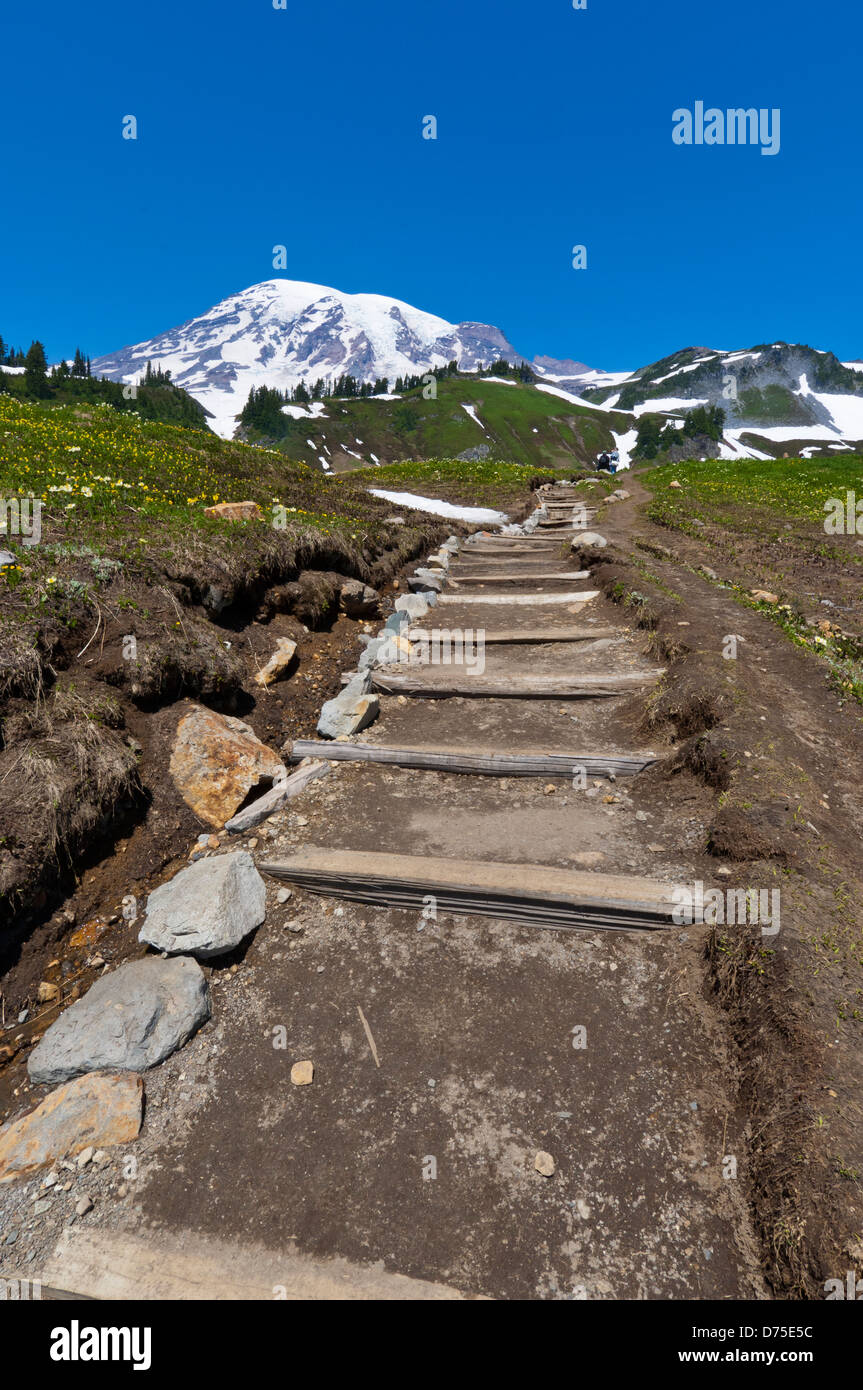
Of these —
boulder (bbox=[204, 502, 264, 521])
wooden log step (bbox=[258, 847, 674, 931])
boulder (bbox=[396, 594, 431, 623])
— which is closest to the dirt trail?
wooden log step (bbox=[258, 847, 674, 931])

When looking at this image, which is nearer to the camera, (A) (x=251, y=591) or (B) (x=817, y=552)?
(A) (x=251, y=591)

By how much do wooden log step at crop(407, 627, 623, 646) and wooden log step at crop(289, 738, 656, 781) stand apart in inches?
170

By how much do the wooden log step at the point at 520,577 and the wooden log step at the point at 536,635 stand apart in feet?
11.5

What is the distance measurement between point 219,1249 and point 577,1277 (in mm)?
1864

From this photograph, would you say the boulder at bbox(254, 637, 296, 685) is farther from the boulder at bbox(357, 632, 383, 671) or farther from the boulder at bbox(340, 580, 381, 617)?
the boulder at bbox(340, 580, 381, 617)

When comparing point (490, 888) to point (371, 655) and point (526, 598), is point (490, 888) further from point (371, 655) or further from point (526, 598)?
point (526, 598)

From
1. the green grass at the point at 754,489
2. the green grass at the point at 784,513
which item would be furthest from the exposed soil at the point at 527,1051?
the green grass at the point at 754,489

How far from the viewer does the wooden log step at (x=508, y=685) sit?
344 inches

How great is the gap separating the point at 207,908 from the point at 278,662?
4944 mm

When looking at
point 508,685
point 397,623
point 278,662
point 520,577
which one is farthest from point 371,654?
point 520,577

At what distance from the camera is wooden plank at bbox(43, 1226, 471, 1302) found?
9.31 feet

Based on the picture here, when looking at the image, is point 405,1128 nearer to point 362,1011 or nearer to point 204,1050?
point 362,1011
